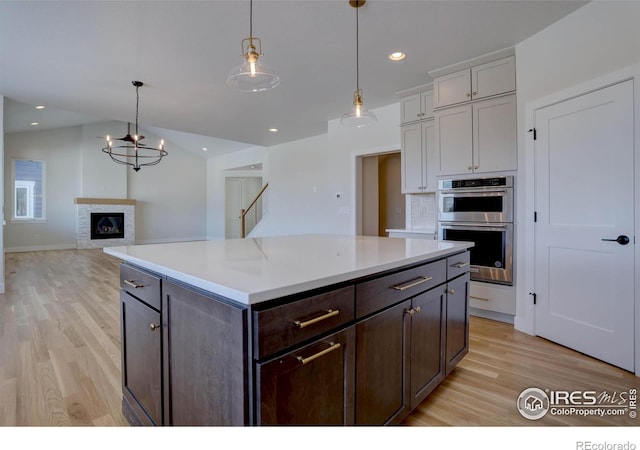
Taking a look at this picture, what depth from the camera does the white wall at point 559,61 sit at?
2.19m

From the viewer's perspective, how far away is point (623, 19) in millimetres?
2174

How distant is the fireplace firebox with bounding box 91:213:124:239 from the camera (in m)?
9.23

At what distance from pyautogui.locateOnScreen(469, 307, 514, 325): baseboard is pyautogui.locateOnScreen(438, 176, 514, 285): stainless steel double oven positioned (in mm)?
343

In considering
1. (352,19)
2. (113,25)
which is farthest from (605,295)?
(113,25)

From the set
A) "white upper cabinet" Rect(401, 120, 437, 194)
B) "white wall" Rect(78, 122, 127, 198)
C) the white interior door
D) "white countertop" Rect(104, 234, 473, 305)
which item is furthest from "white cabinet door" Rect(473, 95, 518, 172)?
"white wall" Rect(78, 122, 127, 198)

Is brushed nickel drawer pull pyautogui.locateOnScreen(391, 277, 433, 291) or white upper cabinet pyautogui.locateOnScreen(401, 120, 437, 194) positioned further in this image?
white upper cabinet pyautogui.locateOnScreen(401, 120, 437, 194)

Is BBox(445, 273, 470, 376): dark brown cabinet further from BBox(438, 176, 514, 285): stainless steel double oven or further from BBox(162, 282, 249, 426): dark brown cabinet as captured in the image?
BBox(162, 282, 249, 426): dark brown cabinet

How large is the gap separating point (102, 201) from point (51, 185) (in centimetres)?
123

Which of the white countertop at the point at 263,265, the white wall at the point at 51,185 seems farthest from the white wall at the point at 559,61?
the white wall at the point at 51,185

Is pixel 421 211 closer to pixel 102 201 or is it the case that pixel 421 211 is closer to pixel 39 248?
pixel 102 201

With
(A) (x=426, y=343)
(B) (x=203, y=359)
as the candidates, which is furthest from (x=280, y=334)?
(A) (x=426, y=343)

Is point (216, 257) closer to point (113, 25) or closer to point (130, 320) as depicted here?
→ point (130, 320)

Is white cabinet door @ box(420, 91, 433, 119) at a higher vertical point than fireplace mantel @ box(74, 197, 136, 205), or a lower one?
higher

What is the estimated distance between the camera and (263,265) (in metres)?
1.31
